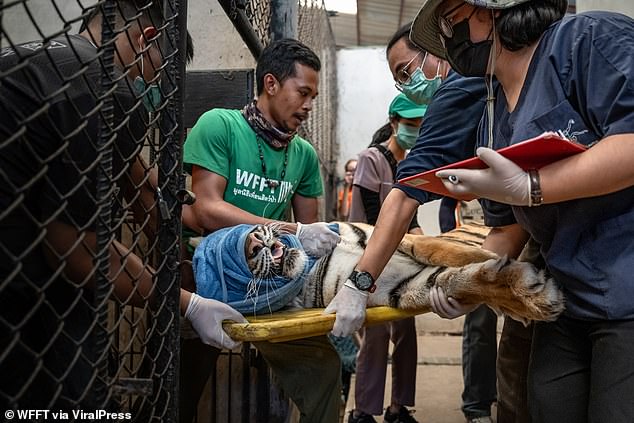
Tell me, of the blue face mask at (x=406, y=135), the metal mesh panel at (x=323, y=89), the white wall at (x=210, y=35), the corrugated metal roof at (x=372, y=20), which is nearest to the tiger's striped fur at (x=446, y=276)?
the blue face mask at (x=406, y=135)

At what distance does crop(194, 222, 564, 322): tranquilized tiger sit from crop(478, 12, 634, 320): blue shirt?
0.87ft

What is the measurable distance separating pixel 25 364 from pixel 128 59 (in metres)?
0.98

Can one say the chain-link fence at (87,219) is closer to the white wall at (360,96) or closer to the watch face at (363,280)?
the watch face at (363,280)

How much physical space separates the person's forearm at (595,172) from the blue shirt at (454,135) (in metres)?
0.71

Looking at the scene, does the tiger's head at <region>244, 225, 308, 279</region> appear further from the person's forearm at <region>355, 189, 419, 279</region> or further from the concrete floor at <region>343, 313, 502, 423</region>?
the concrete floor at <region>343, 313, 502, 423</region>

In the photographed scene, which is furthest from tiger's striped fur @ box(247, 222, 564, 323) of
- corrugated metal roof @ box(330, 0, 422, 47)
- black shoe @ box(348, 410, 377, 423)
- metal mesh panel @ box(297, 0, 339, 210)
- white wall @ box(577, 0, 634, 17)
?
corrugated metal roof @ box(330, 0, 422, 47)

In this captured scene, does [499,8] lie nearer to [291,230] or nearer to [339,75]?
[291,230]

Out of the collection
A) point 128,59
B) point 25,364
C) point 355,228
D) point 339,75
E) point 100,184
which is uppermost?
point 128,59

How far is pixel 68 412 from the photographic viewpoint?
147cm

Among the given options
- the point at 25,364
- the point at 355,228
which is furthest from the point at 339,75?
the point at 25,364

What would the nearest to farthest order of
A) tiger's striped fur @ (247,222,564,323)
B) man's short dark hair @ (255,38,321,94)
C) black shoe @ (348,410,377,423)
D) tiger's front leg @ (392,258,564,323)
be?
tiger's front leg @ (392,258,564,323) < tiger's striped fur @ (247,222,564,323) < man's short dark hair @ (255,38,321,94) < black shoe @ (348,410,377,423)

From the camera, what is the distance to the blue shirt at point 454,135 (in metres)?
2.32

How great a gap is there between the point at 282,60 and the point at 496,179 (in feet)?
5.68

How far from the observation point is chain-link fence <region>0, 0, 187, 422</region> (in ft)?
4.61
